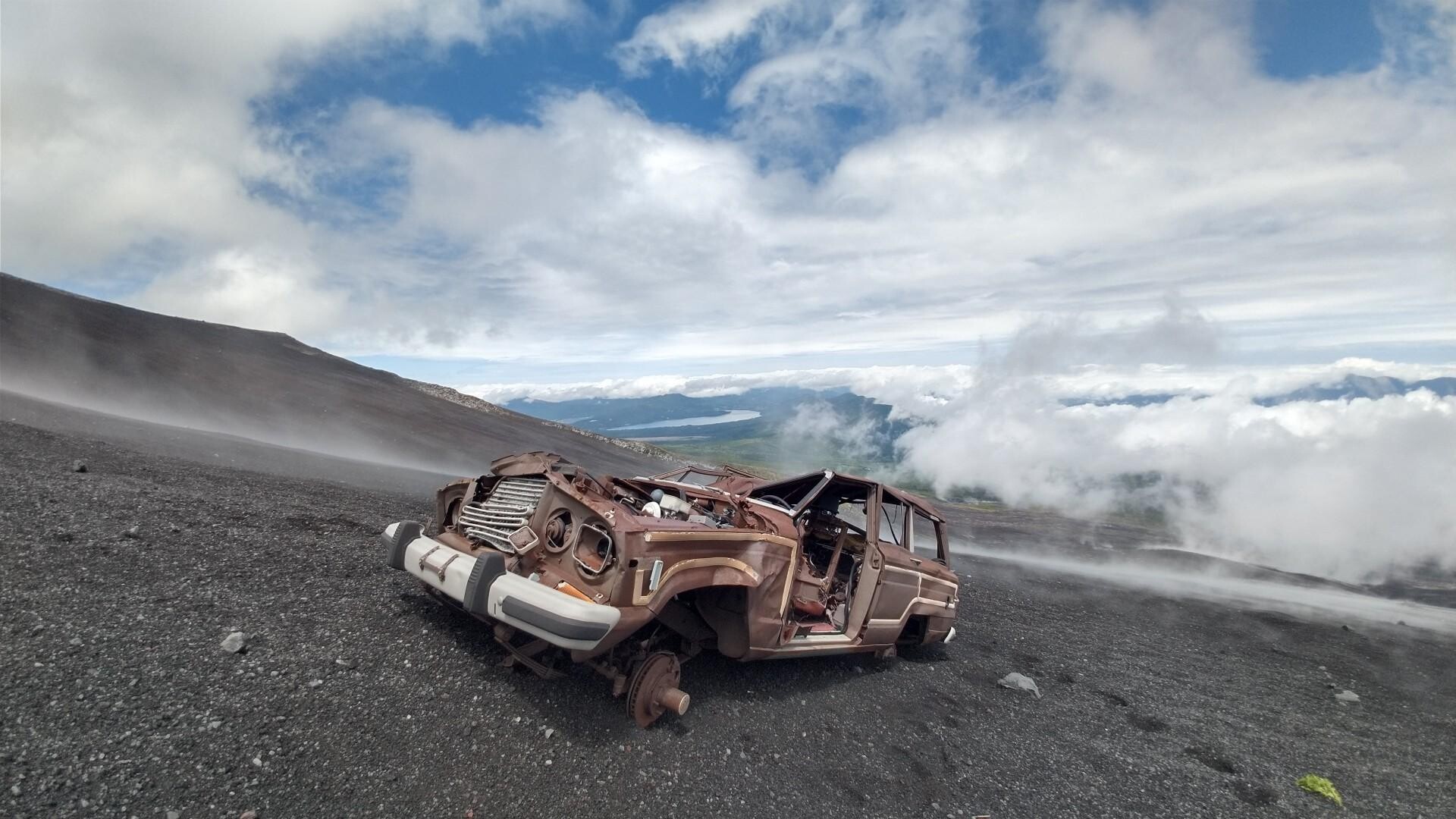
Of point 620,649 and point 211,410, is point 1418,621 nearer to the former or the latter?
point 620,649

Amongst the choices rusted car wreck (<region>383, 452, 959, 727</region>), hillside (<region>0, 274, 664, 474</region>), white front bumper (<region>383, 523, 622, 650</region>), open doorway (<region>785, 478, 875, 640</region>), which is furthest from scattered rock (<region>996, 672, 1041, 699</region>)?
hillside (<region>0, 274, 664, 474</region>)

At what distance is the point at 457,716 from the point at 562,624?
1.33m

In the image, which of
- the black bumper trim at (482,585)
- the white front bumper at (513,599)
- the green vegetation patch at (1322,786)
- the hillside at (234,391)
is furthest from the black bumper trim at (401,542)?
the hillside at (234,391)

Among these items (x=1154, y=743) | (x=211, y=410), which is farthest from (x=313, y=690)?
(x=211, y=410)

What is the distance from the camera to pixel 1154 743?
621 cm

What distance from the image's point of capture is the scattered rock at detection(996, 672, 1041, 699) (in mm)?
7129

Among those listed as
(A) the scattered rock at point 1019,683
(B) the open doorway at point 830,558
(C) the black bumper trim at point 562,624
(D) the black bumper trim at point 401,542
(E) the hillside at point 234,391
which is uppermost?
(E) the hillside at point 234,391

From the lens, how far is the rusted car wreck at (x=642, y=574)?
403 cm

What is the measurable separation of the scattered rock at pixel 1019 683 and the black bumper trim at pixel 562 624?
5.41m

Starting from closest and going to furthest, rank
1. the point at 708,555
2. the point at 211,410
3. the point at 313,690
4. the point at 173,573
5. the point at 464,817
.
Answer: the point at 464,817 → the point at 313,690 → the point at 708,555 → the point at 173,573 → the point at 211,410

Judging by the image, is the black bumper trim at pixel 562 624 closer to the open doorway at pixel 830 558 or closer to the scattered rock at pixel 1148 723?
the open doorway at pixel 830 558

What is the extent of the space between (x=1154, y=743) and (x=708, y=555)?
16.6 ft

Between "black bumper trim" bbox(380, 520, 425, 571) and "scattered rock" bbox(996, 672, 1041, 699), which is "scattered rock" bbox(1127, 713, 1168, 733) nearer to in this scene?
"scattered rock" bbox(996, 672, 1041, 699)

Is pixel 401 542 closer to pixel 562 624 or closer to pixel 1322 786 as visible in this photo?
pixel 562 624
